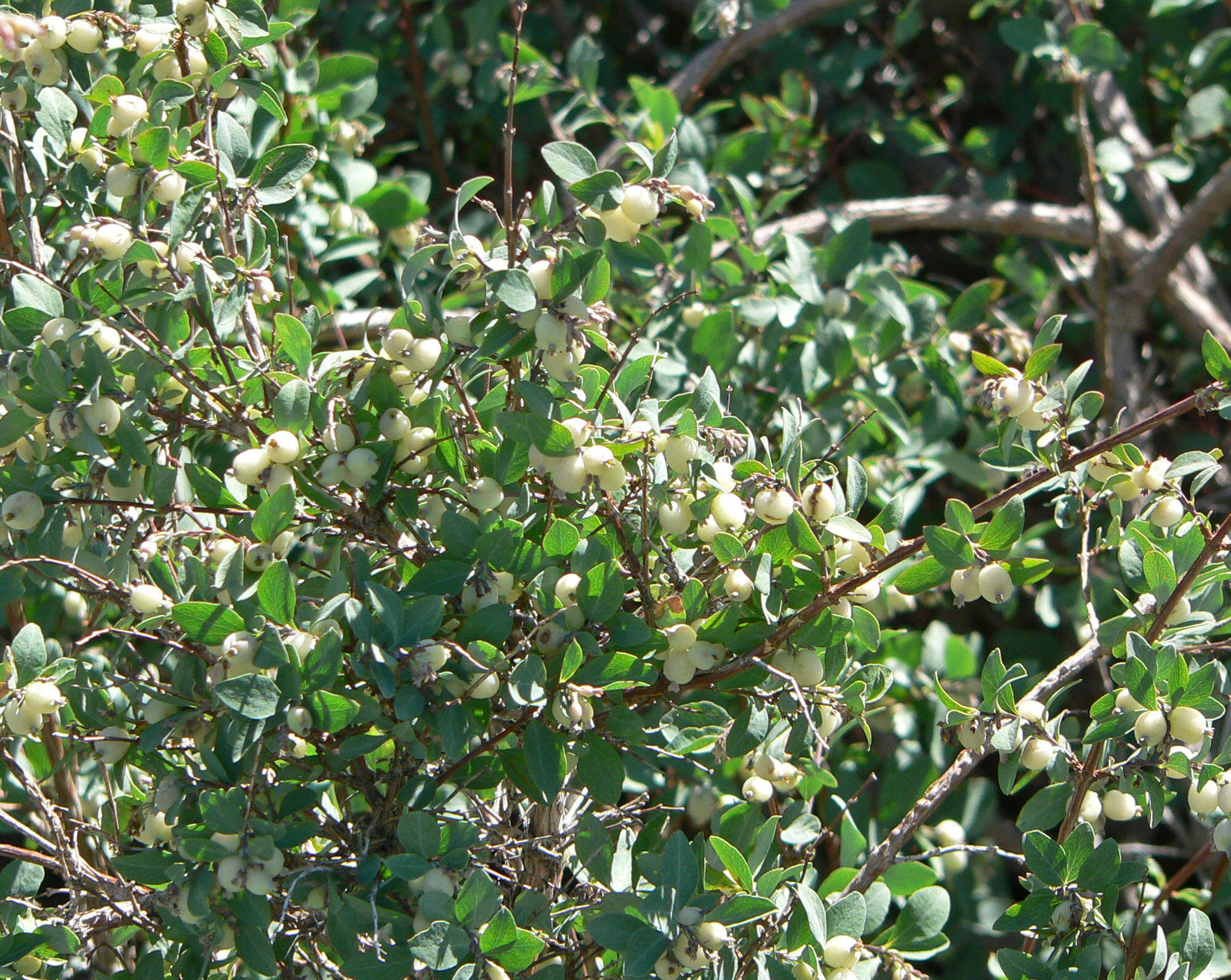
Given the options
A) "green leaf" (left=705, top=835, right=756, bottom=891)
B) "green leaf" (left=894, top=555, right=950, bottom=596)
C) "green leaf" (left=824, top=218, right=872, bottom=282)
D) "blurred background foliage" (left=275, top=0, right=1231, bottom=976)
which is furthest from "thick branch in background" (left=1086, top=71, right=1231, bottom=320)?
"green leaf" (left=705, top=835, right=756, bottom=891)

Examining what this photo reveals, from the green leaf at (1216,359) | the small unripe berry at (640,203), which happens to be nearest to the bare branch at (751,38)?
the small unripe berry at (640,203)

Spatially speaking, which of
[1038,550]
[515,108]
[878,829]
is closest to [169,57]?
[515,108]

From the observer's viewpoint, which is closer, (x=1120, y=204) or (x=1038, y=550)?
(x=1038, y=550)

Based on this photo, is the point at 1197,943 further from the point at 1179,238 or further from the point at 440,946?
the point at 1179,238

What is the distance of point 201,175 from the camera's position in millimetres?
1088

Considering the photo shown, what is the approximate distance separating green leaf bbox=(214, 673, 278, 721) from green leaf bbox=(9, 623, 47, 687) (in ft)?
0.81

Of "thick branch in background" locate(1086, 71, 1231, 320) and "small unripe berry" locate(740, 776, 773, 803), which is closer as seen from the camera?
"small unripe berry" locate(740, 776, 773, 803)

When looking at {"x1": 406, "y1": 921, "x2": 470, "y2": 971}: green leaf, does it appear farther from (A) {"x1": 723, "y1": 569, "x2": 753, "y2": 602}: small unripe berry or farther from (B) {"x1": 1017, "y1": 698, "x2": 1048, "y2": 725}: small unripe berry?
(B) {"x1": 1017, "y1": 698, "x2": 1048, "y2": 725}: small unripe berry

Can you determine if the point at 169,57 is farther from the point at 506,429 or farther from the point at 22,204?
the point at 506,429

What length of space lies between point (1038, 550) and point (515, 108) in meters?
1.44

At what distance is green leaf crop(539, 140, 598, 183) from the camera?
1.01m

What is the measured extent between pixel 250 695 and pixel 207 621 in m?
0.08

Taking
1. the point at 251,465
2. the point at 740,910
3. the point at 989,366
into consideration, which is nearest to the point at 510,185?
the point at 251,465

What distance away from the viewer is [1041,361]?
1.00m
